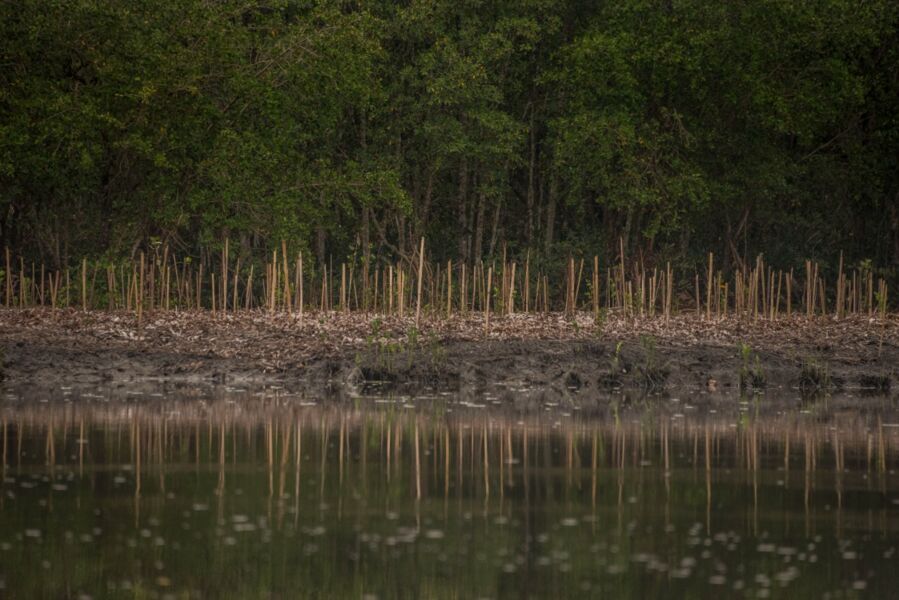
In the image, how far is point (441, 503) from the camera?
1431 centimetres

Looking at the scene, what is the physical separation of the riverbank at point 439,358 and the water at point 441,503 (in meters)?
5.44

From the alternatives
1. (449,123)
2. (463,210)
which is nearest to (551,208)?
(463,210)

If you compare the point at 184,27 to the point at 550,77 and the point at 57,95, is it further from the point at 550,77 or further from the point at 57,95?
the point at 550,77

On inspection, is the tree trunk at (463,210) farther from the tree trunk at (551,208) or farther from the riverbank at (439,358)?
the riverbank at (439,358)

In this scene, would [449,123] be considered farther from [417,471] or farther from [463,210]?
[417,471]

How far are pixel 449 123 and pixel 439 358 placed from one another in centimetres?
2548

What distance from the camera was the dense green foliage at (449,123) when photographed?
136 ft

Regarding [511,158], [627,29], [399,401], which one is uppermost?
[627,29]

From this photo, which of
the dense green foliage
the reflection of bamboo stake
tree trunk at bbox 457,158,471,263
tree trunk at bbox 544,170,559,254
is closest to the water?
the reflection of bamboo stake

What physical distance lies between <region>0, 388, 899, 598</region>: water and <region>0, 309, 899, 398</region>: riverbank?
5442 millimetres

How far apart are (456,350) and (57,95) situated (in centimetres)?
1478

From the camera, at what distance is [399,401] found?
25234mm

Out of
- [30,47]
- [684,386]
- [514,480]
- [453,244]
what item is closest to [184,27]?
[30,47]

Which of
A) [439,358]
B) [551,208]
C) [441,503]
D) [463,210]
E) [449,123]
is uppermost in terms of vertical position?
[449,123]
